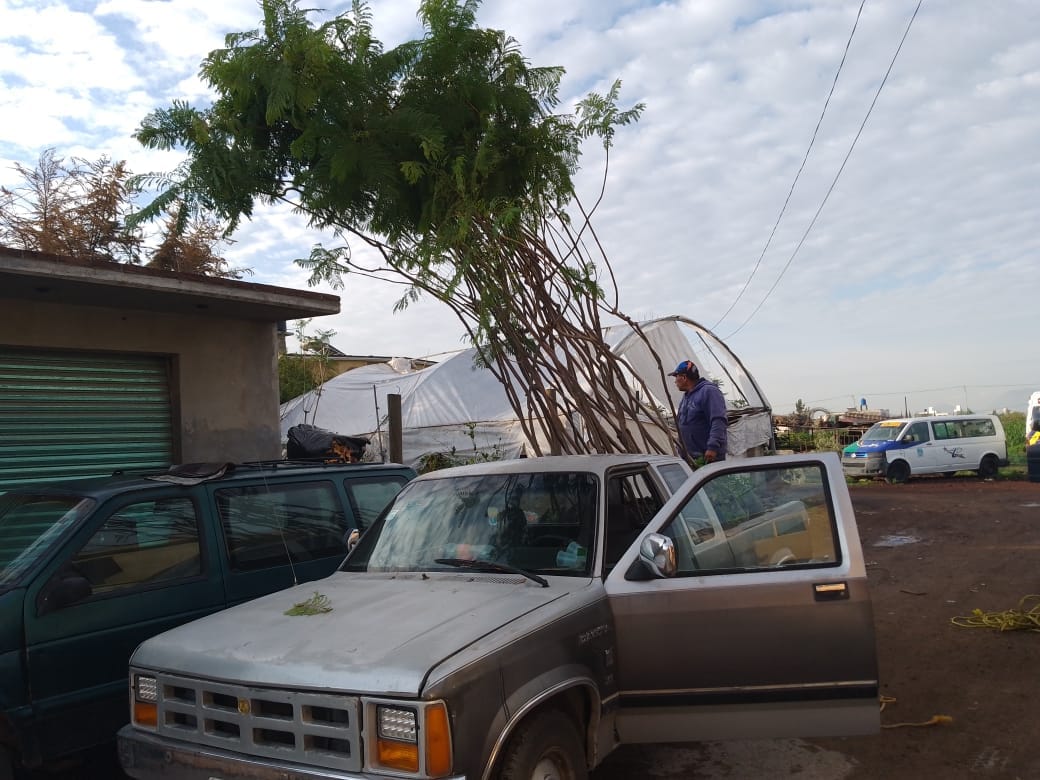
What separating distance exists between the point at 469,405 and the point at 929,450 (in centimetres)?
1402

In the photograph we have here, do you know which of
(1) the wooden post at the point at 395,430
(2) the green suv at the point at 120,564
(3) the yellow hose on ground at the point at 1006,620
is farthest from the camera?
(1) the wooden post at the point at 395,430

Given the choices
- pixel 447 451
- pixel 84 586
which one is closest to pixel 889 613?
pixel 84 586

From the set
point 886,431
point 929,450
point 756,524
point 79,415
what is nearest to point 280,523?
point 756,524

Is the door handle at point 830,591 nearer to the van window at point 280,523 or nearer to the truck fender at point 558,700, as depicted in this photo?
the truck fender at point 558,700

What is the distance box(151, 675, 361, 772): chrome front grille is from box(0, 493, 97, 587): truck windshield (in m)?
1.34

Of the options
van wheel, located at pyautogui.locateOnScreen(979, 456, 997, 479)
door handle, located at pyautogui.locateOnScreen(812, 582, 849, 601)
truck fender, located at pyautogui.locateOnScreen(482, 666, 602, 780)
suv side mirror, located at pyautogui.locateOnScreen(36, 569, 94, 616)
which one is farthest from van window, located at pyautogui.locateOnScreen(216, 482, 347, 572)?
van wheel, located at pyautogui.locateOnScreen(979, 456, 997, 479)

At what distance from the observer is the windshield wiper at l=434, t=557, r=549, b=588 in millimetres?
3766

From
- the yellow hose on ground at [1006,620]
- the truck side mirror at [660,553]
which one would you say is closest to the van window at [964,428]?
the yellow hose on ground at [1006,620]

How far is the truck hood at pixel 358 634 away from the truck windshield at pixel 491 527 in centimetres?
18

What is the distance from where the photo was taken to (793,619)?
370 cm

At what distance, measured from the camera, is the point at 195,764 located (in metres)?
3.19

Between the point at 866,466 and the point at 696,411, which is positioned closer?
the point at 696,411

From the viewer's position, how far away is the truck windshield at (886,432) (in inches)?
940

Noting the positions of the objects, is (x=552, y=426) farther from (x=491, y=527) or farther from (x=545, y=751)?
(x=545, y=751)
